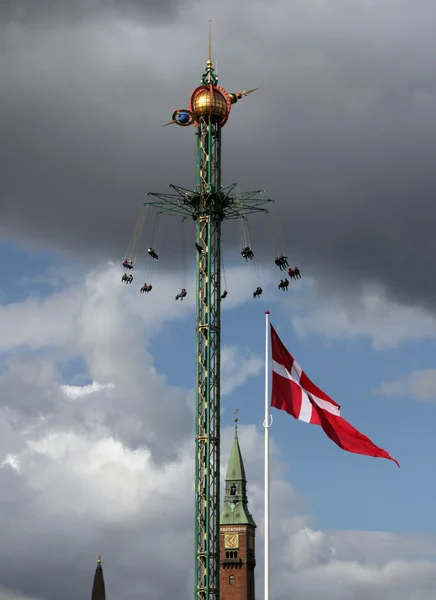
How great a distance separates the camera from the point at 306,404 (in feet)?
242

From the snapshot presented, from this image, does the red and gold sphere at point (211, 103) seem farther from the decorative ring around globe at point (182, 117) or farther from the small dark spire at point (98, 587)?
Result: the small dark spire at point (98, 587)

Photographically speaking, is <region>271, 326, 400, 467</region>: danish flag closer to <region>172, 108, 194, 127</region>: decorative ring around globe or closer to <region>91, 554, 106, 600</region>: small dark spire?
<region>91, 554, 106, 600</region>: small dark spire

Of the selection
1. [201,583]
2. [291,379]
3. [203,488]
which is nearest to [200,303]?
[203,488]

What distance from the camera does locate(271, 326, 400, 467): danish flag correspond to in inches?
2879

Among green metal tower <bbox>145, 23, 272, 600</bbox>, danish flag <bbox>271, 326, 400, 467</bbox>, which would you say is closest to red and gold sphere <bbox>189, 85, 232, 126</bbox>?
green metal tower <bbox>145, 23, 272, 600</bbox>

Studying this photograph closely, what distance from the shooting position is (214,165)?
113 m

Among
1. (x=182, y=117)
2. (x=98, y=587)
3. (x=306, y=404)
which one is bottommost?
(x=98, y=587)

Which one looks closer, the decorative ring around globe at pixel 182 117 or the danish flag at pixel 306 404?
the danish flag at pixel 306 404

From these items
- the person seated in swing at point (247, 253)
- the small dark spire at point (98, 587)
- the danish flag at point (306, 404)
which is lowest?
the small dark spire at point (98, 587)

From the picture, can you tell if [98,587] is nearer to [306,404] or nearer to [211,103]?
[306,404]

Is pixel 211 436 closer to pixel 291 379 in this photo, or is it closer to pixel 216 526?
pixel 216 526

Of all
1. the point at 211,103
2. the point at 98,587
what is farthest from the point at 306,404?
the point at 211,103

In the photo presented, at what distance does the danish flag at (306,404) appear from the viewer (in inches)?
2879

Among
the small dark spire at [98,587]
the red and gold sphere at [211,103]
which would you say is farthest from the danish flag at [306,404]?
the red and gold sphere at [211,103]
